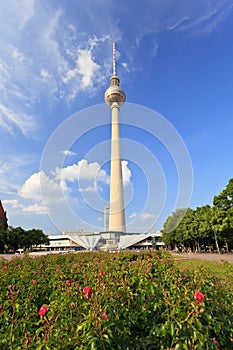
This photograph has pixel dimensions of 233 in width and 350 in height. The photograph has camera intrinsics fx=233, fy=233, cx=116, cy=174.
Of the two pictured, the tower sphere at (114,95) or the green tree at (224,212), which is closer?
the green tree at (224,212)

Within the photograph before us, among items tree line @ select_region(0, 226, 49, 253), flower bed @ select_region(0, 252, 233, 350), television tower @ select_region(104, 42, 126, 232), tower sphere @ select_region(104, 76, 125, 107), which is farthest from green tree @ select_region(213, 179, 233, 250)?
tower sphere @ select_region(104, 76, 125, 107)

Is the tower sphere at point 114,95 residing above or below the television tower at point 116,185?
above

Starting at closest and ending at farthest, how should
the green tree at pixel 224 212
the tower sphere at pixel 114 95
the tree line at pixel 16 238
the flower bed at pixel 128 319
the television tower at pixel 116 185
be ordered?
the flower bed at pixel 128 319 < the green tree at pixel 224 212 < the tree line at pixel 16 238 < the television tower at pixel 116 185 < the tower sphere at pixel 114 95

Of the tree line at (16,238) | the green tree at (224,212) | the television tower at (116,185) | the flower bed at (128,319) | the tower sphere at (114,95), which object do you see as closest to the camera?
the flower bed at (128,319)

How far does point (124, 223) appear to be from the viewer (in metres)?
70.9

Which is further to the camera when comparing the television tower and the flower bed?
the television tower

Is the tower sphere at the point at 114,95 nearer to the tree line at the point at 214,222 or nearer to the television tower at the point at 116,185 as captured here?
the television tower at the point at 116,185

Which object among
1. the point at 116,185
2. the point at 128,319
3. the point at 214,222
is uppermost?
the point at 116,185

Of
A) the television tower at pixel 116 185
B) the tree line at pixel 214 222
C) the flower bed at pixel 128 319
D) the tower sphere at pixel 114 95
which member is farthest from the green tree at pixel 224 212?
the tower sphere at pixel 114 95

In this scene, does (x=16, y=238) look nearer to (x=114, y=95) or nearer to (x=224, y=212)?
(x=224, y=212)

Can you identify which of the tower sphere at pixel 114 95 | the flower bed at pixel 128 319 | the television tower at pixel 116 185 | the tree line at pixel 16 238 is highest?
the tower sphere at pixel 114 95

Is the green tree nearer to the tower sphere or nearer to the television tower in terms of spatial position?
the television tower

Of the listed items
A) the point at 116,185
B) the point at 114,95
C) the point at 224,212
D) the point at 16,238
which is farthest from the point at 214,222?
the point at 114,95

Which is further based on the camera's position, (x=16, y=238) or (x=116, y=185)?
(x=116, y=185)
